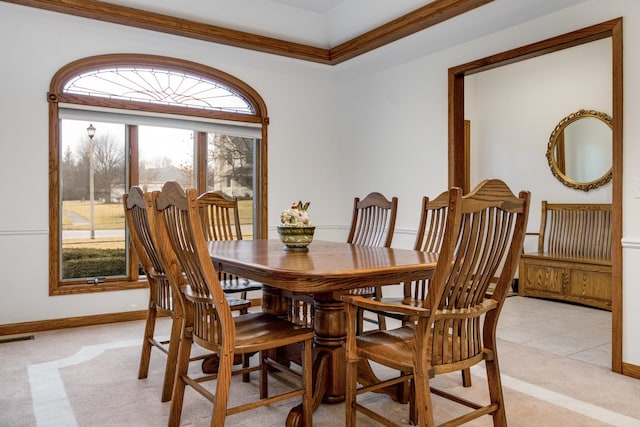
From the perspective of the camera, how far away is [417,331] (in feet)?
5.54

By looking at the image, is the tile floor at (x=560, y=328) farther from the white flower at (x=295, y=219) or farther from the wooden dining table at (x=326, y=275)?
the white flower at (x=295, y=219)

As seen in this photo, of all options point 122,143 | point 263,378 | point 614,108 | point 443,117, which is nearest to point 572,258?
point 443,117

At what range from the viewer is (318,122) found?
5383mm

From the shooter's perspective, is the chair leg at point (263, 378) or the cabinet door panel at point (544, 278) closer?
Answer: the chair leg at point (263, 378)

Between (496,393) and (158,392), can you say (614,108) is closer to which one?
(496,393)

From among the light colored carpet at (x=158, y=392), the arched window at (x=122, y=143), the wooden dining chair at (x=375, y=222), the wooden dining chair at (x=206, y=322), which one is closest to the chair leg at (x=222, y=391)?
the wooden dining chair at (x=206, y=322)

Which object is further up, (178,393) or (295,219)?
(295,219)

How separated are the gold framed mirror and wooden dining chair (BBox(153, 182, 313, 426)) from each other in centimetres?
451

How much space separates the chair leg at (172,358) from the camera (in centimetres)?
246

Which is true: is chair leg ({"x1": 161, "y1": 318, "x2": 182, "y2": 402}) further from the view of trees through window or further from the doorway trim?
the doorway trim

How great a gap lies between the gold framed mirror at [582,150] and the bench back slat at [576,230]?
0.90ft

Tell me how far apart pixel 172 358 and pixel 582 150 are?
196 inches

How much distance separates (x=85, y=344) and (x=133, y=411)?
4.48ft

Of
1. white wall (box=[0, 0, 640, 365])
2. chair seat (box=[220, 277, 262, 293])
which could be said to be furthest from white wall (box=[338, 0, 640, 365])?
chair seat (box=[220, 277, 262, 293])
